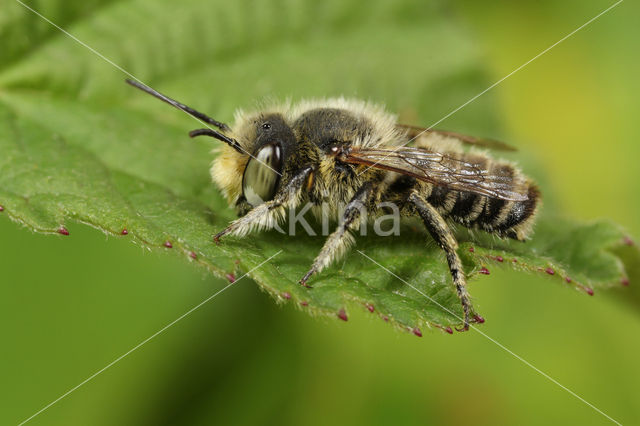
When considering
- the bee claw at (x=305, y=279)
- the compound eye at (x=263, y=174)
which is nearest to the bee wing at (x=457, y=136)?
the compound eye at (x=263, y=174)

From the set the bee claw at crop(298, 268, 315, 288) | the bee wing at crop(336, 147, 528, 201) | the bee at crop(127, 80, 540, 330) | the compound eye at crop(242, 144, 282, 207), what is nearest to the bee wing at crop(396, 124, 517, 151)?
the bee at crop(127, 80, 540, 330)

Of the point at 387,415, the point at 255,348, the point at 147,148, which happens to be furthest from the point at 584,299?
the point at 147,148

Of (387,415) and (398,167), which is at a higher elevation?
(398,167)

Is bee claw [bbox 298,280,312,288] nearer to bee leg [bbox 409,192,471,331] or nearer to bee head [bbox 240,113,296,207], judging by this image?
bee head [bbox 240,113,296,207]

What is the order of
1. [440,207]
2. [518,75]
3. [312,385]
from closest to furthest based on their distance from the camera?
[440,207], [312,385], [518,75]

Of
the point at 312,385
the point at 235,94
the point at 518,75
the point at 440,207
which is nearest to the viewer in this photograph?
the point at 440,207

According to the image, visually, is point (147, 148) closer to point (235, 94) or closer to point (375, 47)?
point (235, 94)

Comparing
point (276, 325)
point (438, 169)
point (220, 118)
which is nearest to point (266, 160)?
point (438, 169)

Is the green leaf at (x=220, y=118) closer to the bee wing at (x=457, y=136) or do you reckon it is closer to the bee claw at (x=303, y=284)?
the bee claw at (x=303, y=284)
